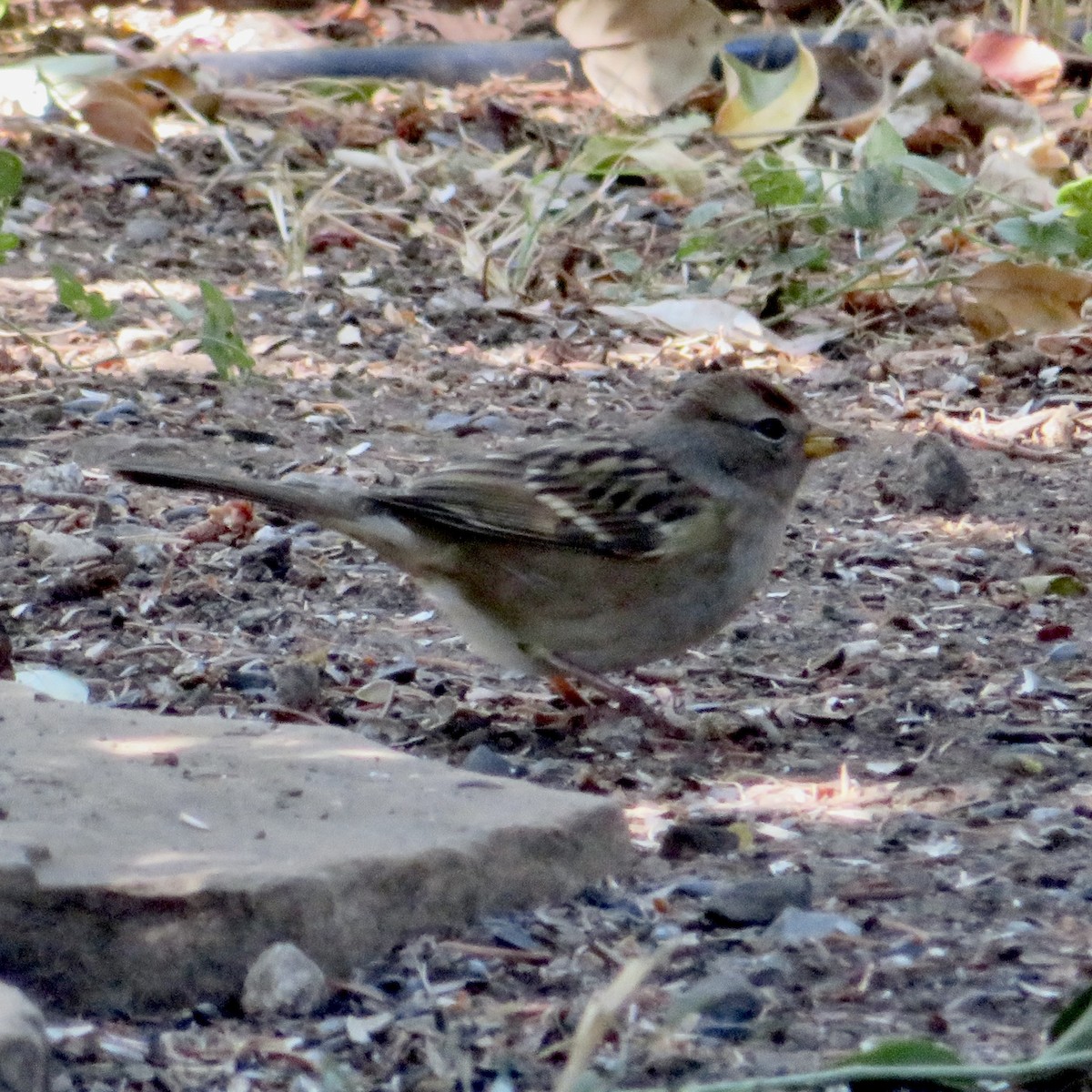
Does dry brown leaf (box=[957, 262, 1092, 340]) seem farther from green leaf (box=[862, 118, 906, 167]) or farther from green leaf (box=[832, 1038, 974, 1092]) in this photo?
green leaf (box=[832, 1038, 974, 1092])

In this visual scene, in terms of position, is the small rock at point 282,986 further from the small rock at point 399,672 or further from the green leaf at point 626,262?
the green leaf at point 626,262

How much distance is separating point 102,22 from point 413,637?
5992 mm

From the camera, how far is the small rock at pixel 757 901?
287 centimetres

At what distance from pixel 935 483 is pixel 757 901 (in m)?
2.43

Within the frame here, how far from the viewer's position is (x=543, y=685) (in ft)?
14.5

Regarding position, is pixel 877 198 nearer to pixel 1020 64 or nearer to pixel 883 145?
pixel 883 145

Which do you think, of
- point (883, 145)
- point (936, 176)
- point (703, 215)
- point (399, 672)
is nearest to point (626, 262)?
point (703, 215)

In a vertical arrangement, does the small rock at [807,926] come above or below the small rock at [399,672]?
above

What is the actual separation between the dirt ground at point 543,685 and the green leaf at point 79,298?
0.26 m

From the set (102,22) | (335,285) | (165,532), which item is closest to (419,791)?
(165,532)

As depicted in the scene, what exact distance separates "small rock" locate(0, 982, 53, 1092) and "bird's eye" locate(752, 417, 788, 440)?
243cm

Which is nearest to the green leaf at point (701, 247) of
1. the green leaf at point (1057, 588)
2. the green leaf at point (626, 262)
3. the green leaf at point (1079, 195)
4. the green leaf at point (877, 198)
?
the green leaf at point (626, 262)

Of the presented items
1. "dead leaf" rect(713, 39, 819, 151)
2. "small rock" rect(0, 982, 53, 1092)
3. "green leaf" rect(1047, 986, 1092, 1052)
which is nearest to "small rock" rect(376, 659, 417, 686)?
"small rock" rect(0, 982, 53, 1092)

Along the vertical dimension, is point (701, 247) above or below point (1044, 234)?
below
